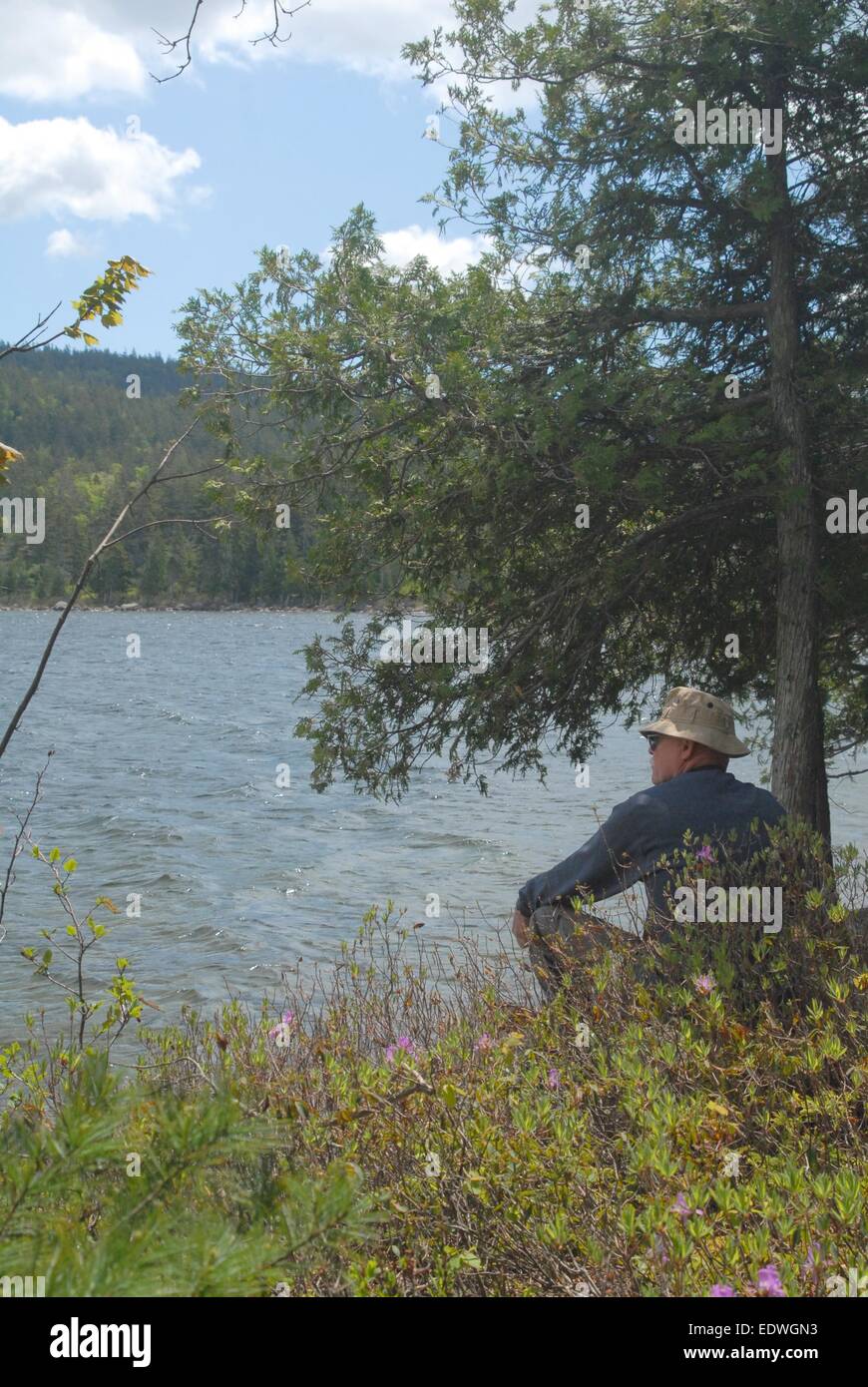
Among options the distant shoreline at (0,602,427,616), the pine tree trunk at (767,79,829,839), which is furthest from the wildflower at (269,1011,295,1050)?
the distant shoreline at (0,602,427,616)

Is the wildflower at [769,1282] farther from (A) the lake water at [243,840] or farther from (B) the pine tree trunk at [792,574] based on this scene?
(A) the lake water at [243,840]

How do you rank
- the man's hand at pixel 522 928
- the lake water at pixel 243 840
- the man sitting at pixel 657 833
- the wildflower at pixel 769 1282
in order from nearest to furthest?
1. the wildflower at pixel 769 1282
2. the man sitting at pixel 657 833
3. the man's hand at pixel 522 928
4. the lake water at pixel 243 840

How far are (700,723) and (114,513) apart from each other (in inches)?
A: 303

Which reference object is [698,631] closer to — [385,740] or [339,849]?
[385,740]

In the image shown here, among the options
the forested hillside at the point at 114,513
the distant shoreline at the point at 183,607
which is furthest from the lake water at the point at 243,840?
the distant shoreline at the point at 183,607

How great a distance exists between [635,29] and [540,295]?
5.90 ft

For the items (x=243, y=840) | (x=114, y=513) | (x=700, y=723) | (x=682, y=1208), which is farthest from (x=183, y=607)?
(x=682, y=1208)

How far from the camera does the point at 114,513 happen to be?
11.9 meters

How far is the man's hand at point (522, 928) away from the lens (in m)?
5.64

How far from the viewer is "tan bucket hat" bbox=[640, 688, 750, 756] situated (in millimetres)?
5684

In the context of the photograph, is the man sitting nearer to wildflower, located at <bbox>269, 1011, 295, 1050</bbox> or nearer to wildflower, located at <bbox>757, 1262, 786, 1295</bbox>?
wildflower, located at <bbox>269, 1011, 295, 1050</bbox>

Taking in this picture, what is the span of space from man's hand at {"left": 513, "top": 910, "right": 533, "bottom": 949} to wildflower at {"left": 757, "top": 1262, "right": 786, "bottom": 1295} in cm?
278

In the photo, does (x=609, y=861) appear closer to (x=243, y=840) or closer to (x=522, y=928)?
(x=522, y=928)
